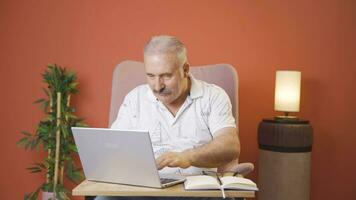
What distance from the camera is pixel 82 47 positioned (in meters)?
2.81

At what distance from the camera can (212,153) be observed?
5.35 feet

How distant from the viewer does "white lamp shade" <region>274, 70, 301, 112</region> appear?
2.57 meters

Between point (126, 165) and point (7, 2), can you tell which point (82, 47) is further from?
point (126, 165)

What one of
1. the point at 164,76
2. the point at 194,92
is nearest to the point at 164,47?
the point at 164,76

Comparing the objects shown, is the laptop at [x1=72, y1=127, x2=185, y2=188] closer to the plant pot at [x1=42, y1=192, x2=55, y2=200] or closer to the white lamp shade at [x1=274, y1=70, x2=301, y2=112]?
the plant pot at [x1=42, y1=192, x2=55, y2=200]

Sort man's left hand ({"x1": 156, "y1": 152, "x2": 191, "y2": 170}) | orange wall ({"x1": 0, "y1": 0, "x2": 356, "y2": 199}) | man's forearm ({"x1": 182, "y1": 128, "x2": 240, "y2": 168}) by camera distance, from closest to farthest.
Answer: man's left hand ({"x1": 156, "y1": 152, "x2": 191, "y2": 170}), man's forearm ({"x1": 182, "y1": 128, "x2": 240, "y2": 168}), orange wall ({"x1": 0, "y1": 0, "x2": 356, "y2": 199})

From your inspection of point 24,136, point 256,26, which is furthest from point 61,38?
point 256,26

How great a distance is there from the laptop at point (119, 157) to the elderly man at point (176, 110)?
0.43 meters

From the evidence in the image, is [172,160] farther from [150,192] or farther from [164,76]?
[164,76]

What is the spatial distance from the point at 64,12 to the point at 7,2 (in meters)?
0.36

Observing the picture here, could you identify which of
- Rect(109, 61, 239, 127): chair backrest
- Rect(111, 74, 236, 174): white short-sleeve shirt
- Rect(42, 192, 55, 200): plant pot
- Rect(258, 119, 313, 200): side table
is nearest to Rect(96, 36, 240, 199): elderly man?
Rect(111, 74, 236, 174): white short-sleeve shirt

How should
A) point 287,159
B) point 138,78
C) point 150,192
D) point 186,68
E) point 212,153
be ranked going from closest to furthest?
point 150,192 → point 212,153 → point 186,68 → point 138,78 → point 287,159

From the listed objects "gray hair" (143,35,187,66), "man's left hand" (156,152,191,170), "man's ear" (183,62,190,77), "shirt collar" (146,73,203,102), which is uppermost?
"gray hair" (143,35,187,66)

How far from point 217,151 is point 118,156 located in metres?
0.48
